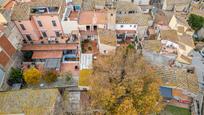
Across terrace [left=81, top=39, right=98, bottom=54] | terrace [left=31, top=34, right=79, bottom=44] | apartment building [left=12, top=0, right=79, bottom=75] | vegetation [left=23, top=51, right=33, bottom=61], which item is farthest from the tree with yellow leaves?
terrace [left=81, top=39, right=98, bottom=54]

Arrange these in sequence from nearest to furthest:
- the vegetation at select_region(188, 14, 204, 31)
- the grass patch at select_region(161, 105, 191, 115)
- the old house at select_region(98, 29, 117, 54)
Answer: the grass patch at select_region(161, 105, 191, 115)
the old house at select_region(98, 29, 117, 54)
the vegetation at select_region(188, 14, 204, 31)

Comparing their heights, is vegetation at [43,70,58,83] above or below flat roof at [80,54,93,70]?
above

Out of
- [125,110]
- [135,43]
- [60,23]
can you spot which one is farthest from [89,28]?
[125,110]

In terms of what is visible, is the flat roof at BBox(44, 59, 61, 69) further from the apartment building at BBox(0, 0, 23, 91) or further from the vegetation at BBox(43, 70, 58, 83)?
the apartment building at BBox(0, 0, 23, 91)

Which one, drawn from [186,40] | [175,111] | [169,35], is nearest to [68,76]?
[175,111]

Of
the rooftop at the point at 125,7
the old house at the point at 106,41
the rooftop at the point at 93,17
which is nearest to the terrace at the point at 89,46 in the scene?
the old house at the point at 106,41

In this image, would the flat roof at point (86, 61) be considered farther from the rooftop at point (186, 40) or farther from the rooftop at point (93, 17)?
the rooftop at point (186, 40)
